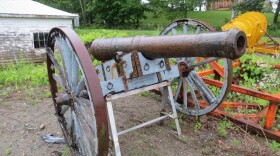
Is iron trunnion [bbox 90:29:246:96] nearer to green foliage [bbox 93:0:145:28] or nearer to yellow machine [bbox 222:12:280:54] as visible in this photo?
yellow machine [bbox 222:12:280:54]

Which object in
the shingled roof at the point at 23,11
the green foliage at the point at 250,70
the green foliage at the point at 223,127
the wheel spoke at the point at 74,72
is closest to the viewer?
the wheel spoke at the point at 74,72

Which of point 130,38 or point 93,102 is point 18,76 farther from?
point 93,102

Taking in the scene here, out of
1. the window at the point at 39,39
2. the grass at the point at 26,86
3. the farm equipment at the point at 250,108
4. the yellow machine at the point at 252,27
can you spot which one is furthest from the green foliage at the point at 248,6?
the grass at the point at 26,86

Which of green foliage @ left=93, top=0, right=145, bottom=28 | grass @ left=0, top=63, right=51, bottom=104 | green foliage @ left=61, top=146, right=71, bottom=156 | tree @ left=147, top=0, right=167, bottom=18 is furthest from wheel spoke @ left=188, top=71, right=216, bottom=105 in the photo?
green foliage @ left=93, top=0, right=145, bottom=28

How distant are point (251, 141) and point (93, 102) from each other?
2.42m

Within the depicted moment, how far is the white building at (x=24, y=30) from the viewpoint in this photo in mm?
11727

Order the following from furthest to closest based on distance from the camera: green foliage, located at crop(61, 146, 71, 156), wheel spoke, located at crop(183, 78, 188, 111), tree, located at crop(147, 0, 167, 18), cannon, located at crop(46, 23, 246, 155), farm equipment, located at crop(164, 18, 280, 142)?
1. tree, located at crop(147, 0, 167, 18)
2. wheel spoke, located at crop(183, 78, 188, 111)
3. farm equipment, located at crop(164, 18, 280, 142)
4. green foliage, located at crop(61, 146, 71, 156)
5. cannon, located at crop(46, 23, 246, 155)

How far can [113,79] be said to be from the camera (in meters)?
2.94

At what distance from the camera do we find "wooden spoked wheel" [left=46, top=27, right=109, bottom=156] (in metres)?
2.16

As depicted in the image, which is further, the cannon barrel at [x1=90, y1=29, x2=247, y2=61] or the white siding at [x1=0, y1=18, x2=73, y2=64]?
the white siding at [x1=0, y1=18, x2=73, y2=64]

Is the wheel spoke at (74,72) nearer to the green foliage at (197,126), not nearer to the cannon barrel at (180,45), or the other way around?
the cannon barrel at (180,45)

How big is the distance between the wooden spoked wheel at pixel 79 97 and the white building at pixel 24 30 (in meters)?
9.61

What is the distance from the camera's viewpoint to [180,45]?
2.43 m

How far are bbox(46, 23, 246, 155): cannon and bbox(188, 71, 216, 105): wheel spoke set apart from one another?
0.01 metres
